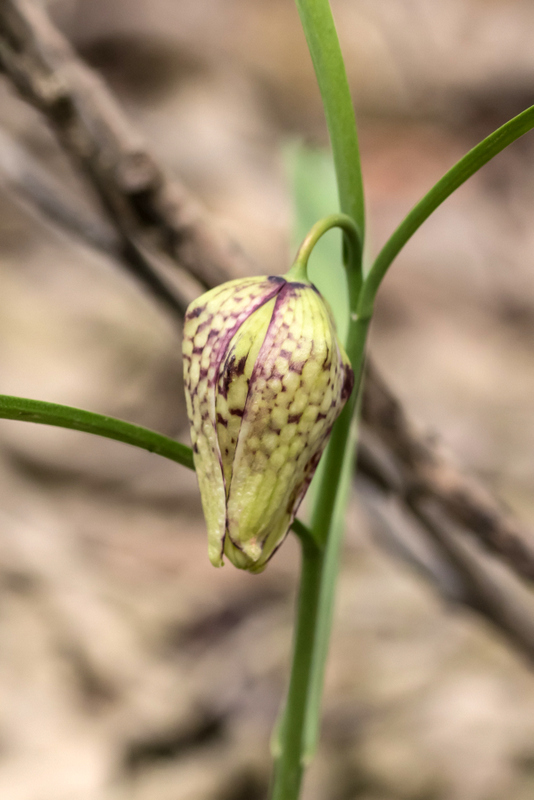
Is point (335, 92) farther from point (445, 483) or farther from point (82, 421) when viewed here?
point (445, 483)

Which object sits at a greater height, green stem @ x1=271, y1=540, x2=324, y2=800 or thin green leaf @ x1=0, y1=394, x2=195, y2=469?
thin green leaf @ x1=0, y1=394, x2=195, y2=469

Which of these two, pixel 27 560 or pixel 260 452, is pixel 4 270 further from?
pixel 260 452

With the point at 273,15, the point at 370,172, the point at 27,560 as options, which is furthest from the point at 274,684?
the point at 273,15

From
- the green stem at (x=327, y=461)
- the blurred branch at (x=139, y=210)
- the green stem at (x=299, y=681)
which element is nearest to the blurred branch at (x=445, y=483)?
the blurred branch at (x=139, y=210)

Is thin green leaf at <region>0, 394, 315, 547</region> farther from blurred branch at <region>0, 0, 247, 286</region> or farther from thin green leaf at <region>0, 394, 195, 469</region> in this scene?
blurred branch at <region>0, 0, 247, 286</region>

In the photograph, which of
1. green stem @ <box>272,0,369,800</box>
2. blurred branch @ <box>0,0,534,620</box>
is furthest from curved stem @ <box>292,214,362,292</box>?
blurred branch @ <box>0,0,534,620</box>

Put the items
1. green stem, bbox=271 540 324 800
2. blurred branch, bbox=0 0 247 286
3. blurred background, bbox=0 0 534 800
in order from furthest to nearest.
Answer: blurred background, bbox=0 0 534 800 → blurred branch, bbox=0 0 247 286 → green stem, bbox=271 540 324 800

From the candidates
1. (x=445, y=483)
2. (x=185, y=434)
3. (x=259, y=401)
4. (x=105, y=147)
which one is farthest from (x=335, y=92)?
(x=185, y=434)
